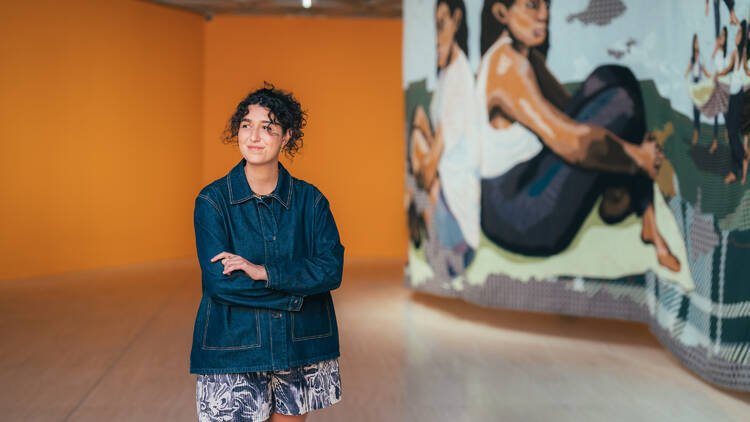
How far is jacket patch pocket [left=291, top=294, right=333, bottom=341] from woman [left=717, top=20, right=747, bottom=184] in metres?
2.34

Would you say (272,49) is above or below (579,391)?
above

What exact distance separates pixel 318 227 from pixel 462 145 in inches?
141

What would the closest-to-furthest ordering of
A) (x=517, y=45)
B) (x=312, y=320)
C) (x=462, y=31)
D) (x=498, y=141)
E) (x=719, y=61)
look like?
(x=312, y=320) → (x=719, y=61) → (x=517, y=45) → (x=498, y=141) → (x=462, y=31)

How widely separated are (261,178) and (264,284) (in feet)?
0.89

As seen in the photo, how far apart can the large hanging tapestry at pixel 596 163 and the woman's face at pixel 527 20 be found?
1cm

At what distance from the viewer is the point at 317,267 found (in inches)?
64.4

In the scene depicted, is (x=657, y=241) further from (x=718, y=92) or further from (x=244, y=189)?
(x=244, y=189)

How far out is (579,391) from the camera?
3412mm

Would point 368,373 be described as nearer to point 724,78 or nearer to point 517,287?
point 517,287

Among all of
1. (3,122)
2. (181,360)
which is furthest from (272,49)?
(181,360)

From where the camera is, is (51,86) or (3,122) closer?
(3,122)

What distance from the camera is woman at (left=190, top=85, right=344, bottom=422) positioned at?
161 centimetres

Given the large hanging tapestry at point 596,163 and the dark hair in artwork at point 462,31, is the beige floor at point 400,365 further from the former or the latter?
the dark hair in artwork at point 462,31

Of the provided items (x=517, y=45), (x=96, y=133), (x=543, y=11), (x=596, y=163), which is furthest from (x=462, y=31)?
(x=96, y=133)
